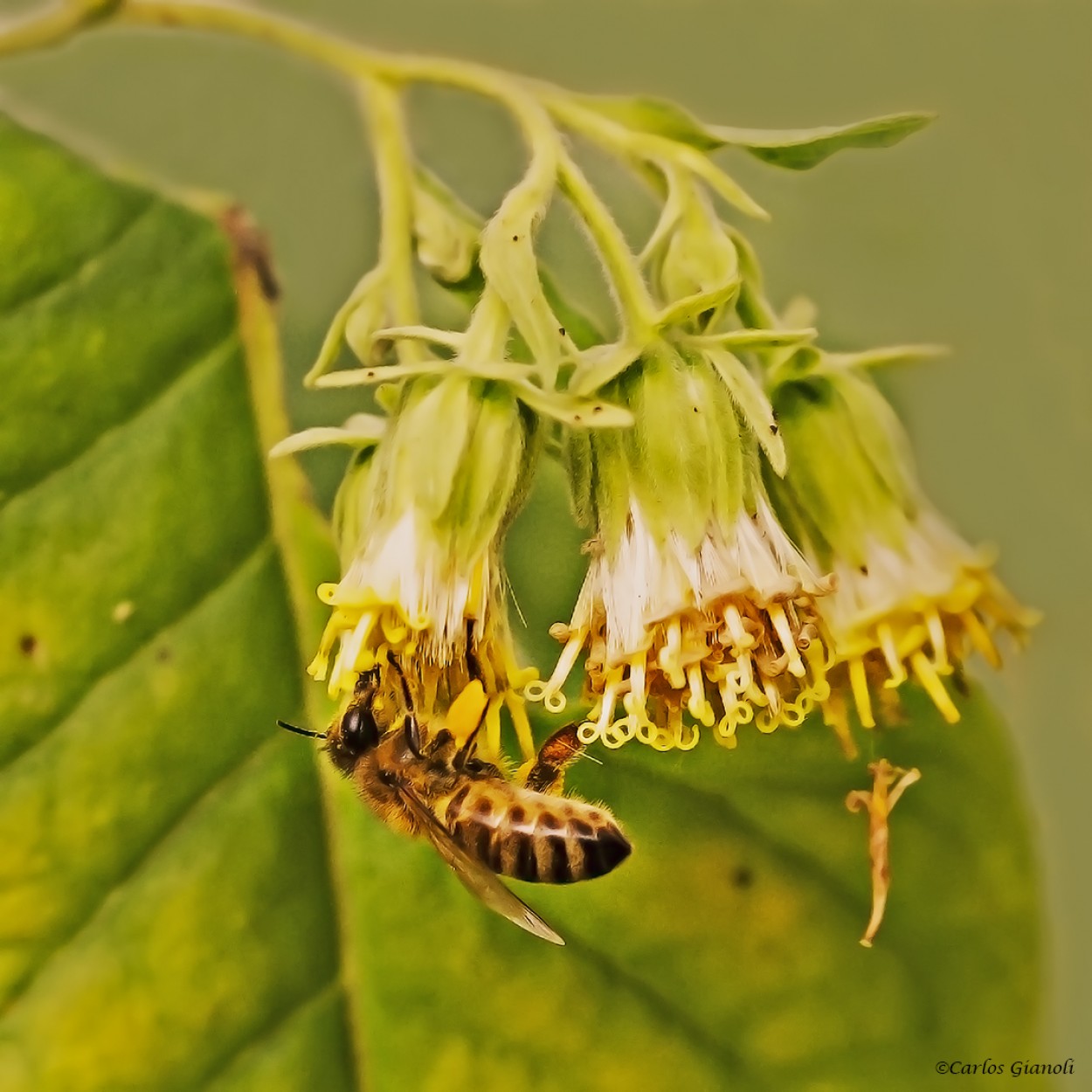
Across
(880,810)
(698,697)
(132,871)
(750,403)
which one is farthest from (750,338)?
(132,871)

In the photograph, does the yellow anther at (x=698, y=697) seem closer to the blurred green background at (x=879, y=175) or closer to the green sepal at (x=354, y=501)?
the green sepal at (x=354, y=501)

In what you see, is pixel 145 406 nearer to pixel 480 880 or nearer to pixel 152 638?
pixel 152 638

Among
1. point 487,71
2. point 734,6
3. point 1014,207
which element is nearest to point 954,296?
point 1014,207

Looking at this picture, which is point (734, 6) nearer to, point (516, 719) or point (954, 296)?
point (954, 296)

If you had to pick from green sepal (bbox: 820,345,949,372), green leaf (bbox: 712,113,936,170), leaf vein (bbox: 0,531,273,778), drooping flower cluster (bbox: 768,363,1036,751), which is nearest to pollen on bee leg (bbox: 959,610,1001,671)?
drooping flower cluster (bbox: 768,363,1036,751)

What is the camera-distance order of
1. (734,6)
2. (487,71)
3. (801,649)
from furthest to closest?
(734,6) → (487,71) → (801,649)

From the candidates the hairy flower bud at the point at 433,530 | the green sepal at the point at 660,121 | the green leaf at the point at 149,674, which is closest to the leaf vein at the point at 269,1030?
the green leaf at the point at 149,674
